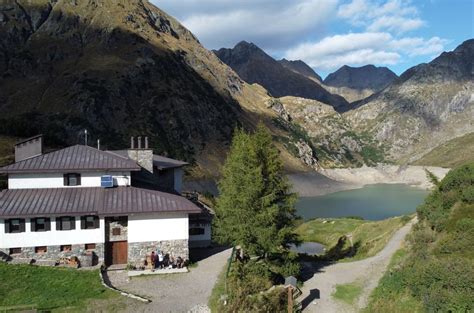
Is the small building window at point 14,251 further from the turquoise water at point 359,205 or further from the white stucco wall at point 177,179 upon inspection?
the turquoise water at point 359,205

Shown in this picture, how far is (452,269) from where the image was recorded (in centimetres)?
2322

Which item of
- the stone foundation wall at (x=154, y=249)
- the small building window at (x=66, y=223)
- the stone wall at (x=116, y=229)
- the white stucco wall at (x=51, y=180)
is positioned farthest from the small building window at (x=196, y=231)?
the small building window at (x=66, y=223)

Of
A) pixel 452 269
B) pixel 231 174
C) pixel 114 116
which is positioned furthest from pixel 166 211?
pixel 114 116

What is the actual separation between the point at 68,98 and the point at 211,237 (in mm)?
160021

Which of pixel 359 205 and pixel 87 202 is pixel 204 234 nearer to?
pixel 87 202

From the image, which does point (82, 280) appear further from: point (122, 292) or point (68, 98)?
point (68, 98)

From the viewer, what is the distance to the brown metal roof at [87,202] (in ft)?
119

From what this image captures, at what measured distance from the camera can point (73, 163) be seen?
131 ft

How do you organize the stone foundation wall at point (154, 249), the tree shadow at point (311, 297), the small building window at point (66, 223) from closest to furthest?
1. the tree shadow at point (311, 297)
2. the small building window at point (66, 223)
3. the stone foundation wall at point (154, 249)

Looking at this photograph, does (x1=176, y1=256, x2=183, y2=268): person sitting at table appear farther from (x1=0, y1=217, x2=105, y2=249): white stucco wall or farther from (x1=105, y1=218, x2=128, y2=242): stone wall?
(x1=0, y1=217, x2=105, y2=249): white stucco wall

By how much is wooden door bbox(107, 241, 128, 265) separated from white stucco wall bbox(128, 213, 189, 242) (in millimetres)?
1080

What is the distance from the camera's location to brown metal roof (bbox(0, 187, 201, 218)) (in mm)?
36125

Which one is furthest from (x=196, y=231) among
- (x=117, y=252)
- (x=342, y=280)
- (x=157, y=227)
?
(x=342, y=280)

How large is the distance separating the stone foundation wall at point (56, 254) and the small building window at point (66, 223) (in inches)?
64.3
